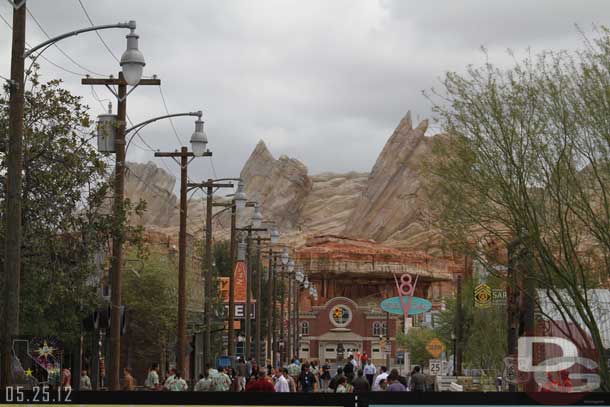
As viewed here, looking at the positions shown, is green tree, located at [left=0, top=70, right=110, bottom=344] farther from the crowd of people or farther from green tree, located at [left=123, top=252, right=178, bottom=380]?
green tree, located at [left=123, top=252, right=178, bottom=380]

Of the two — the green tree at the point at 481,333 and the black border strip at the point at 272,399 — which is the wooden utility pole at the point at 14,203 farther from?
the green tree at the point at 481,333

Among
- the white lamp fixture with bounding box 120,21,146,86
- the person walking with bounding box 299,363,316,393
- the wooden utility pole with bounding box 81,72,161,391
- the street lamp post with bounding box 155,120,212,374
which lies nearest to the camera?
the white lamp fixture with bounding box 120,21,146,86

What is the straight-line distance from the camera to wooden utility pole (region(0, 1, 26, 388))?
1955cm

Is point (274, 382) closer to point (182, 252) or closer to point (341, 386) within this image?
point (341, 386)

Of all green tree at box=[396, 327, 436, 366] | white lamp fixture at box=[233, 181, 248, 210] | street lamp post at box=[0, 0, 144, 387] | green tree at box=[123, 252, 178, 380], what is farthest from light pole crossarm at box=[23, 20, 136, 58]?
green tree at box=[396, 327, 436, 366]

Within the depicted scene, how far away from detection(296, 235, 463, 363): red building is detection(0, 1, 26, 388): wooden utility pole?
13737 cm

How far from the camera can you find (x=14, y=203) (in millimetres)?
20000

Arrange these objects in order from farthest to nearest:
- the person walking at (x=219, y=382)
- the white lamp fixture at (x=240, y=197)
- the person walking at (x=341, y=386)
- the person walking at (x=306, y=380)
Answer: the white lamp fixture at (x=240, y=197), the person walking at (x=306, y=380), the person walking at (x=341, y=386), the person walking at (x=219, y=382)

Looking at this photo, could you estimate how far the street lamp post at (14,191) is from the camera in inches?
769

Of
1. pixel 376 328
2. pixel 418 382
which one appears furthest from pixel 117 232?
pixel 376 328

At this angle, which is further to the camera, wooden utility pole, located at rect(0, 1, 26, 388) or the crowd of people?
the crowd of people

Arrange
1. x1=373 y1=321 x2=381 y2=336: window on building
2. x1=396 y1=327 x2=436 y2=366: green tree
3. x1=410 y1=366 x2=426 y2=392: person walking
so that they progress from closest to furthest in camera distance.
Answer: x1=410 y1=366 x2=426 y2=392: person walking < x1=396 y1=327 x2=436 y2=366: green tree < x1=373 y1=321 x2=381 y2=336: window on building

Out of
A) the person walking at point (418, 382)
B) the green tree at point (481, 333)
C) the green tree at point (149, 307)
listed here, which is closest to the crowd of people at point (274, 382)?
the person walking at point (418, 382)

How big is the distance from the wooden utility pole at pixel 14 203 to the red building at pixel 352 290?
13737 cm
